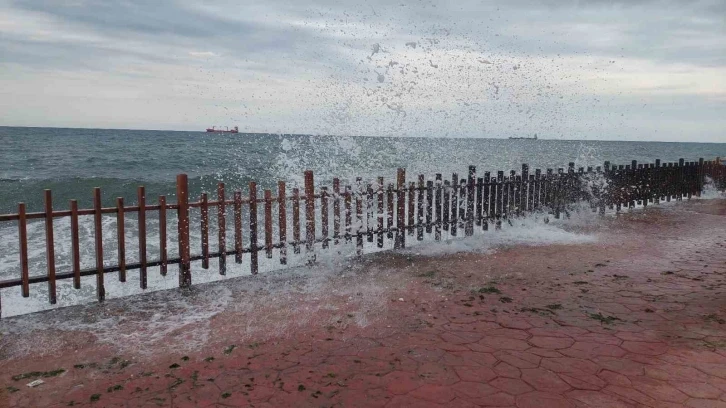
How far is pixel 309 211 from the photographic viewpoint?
7.74m

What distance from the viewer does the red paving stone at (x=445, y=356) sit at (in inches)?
145

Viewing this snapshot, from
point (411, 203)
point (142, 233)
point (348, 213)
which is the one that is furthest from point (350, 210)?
point (142, 233)

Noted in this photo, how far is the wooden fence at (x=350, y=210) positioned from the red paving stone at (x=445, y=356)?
1.10 m

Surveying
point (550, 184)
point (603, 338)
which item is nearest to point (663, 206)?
point (550, 184)

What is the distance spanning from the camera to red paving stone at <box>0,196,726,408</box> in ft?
12.1

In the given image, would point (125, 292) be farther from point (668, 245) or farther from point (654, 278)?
point (668, 245)

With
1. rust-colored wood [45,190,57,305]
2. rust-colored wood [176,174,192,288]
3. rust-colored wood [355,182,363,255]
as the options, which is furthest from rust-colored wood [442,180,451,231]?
rust-colored wood [45,190,57,305]

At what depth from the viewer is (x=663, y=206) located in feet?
50.0

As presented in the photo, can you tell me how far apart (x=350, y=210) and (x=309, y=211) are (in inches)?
34.4

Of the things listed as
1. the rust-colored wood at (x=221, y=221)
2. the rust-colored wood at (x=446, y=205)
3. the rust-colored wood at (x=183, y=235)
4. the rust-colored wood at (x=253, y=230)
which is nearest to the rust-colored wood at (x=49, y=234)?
the rust-colored wood at (x=183, y=235)

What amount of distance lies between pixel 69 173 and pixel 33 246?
2336 centimetres

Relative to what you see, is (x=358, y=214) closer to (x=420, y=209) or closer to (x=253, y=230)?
(x=420, y=209)

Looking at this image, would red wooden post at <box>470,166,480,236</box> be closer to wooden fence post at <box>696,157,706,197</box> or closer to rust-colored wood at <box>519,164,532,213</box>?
rust-colored wood at <box>519,164,532,213</box>

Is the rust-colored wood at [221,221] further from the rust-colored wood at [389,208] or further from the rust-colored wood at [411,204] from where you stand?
the rust-colored wood at [411,204]
